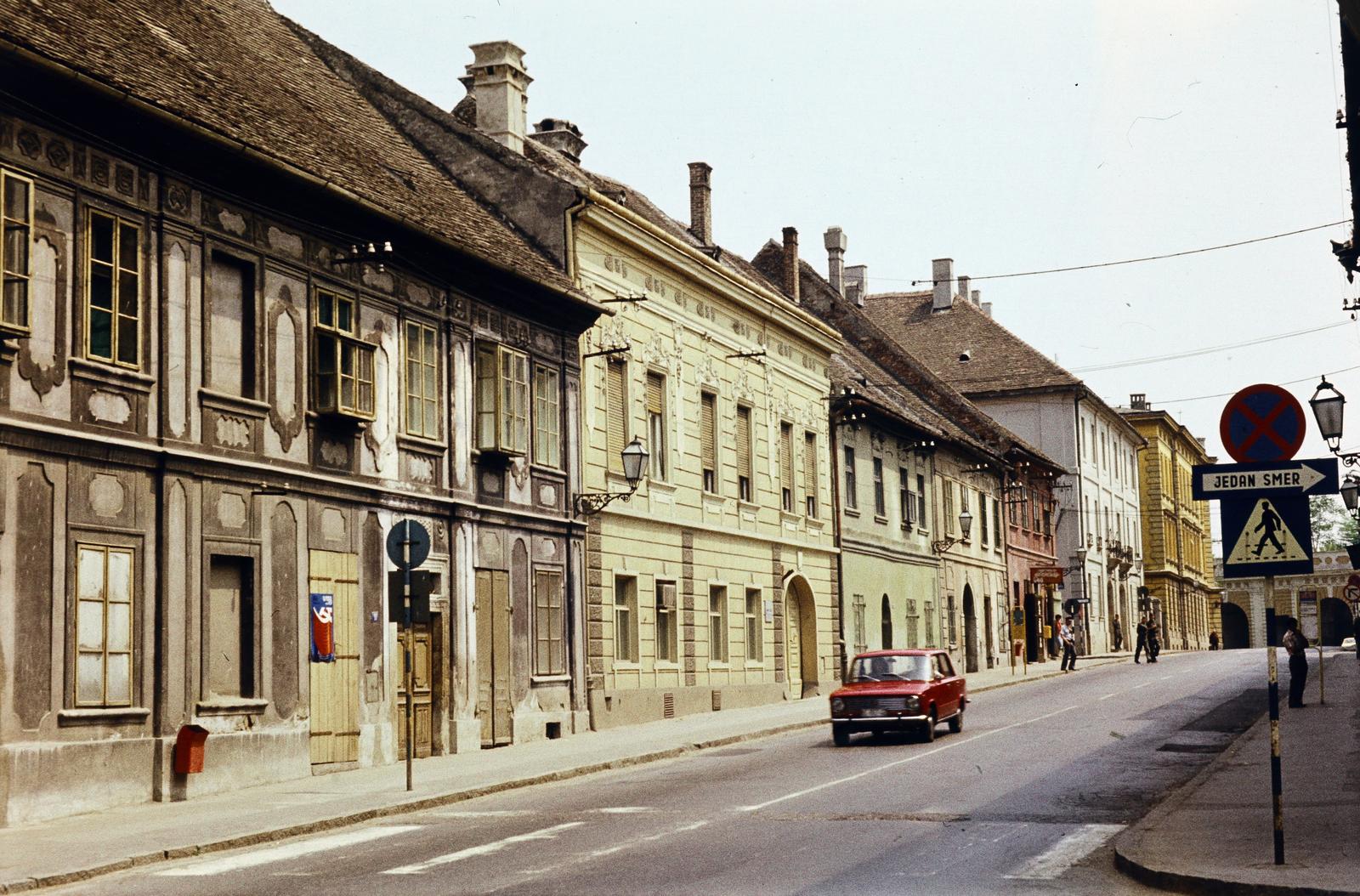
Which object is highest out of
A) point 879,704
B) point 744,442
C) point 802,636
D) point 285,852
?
point 744,442

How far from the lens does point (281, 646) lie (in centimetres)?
2105

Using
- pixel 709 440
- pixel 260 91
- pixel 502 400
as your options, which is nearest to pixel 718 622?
pixel 709 440

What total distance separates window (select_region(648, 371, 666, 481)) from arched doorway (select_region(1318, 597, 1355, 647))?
97.5m

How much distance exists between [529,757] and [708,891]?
507 inches

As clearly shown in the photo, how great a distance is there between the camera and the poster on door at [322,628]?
21.7 meters

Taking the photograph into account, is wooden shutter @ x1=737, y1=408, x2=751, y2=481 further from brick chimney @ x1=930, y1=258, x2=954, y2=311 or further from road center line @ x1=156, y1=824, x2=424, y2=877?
brick chimney @ x1=930, y1=258, x2=954, y2=311

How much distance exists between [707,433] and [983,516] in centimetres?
→ 2698

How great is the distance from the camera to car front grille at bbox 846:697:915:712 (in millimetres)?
25281

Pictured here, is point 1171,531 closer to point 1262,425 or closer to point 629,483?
point 629,483

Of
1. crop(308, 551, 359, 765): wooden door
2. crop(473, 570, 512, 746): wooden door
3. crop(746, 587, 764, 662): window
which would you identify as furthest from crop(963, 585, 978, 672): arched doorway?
crop(308, 551, 359, 765): wooden door

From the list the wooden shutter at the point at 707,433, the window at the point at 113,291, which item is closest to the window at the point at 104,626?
the window at the point at 113,291

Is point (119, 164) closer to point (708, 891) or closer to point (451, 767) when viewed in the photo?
point (451, 767)

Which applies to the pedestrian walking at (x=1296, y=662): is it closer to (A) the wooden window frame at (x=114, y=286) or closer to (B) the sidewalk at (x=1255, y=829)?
(B) the sidewalk at (x=1255, y=829)

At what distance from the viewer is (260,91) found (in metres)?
24.0
